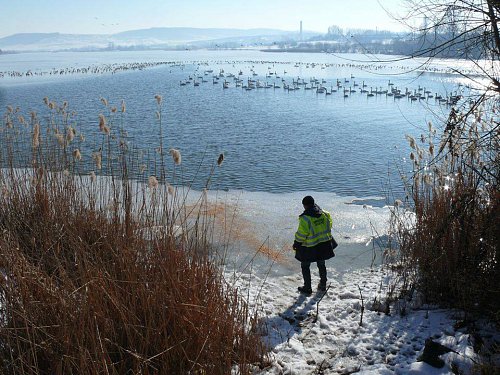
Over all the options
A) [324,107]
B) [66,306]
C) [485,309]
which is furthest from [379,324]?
[324,107]

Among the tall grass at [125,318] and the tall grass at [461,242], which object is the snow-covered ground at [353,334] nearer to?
the tall grass at [461,242]

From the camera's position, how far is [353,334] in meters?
4.11

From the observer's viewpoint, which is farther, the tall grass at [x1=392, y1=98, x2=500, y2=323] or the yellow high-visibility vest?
the yellow high-visibility vest

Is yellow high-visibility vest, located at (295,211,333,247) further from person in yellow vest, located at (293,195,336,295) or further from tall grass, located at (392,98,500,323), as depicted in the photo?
tall grass, located at (392,98,500,323)

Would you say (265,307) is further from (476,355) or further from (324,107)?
(324,107)

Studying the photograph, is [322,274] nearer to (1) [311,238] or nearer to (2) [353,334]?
(1) [311,238]

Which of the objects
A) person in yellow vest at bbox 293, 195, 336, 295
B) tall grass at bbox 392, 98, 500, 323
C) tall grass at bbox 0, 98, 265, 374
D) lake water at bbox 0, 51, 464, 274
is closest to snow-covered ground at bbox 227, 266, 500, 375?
tall grass at bbox 392, 98, 500, 323

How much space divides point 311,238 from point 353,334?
1305 millimetres

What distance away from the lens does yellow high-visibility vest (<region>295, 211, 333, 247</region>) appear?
5.10m

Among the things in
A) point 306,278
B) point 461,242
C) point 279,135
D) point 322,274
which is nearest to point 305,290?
point 306,278

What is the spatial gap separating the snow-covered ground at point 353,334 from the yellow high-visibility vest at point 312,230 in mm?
611

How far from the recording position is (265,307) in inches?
186

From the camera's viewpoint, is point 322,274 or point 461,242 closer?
point 461,242

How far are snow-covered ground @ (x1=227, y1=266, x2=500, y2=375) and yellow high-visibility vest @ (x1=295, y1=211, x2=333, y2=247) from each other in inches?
24.0
